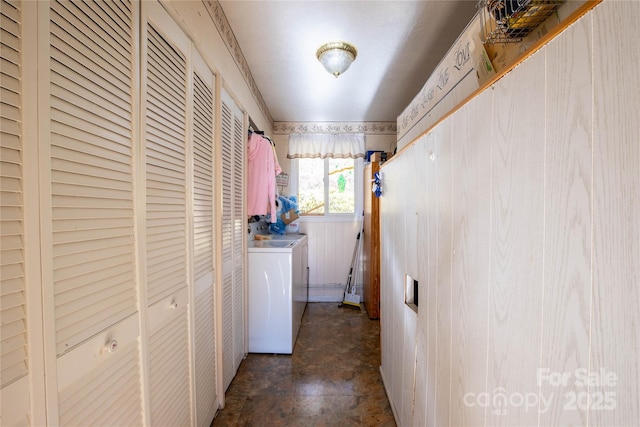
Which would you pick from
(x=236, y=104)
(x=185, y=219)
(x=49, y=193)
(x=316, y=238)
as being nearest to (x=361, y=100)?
(x=236, y=104)

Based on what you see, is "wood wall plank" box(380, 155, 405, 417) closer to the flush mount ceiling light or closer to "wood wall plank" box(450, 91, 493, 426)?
"wood wall plank" box(450, 91, 493, 426)

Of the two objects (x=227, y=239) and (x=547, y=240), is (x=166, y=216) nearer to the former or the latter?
(x=227, y=239)

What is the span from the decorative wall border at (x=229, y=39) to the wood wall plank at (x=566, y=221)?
1627 millimetres

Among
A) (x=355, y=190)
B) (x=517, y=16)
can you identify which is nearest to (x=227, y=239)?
(x=517, y=16)

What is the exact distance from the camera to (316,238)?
12.3ft

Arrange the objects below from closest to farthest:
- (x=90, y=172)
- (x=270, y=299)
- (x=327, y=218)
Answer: (x=90, y=172)
(x=270, y=299)
(x=327, y=218)

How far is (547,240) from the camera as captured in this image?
491mm

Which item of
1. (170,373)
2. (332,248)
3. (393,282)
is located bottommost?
(170,373)

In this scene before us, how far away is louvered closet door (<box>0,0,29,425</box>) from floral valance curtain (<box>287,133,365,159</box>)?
3175 mm

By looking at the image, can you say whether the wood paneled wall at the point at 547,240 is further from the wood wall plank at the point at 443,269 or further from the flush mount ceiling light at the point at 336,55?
the flush mount ceiling light at the point at 336,55

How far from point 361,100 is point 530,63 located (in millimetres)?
2620

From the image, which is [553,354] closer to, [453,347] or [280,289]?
[453,347]

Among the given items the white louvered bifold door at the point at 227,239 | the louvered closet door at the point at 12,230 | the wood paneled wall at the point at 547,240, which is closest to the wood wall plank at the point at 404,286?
the wood paneled wall at the point at 547,240

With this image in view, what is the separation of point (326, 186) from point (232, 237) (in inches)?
81.6
